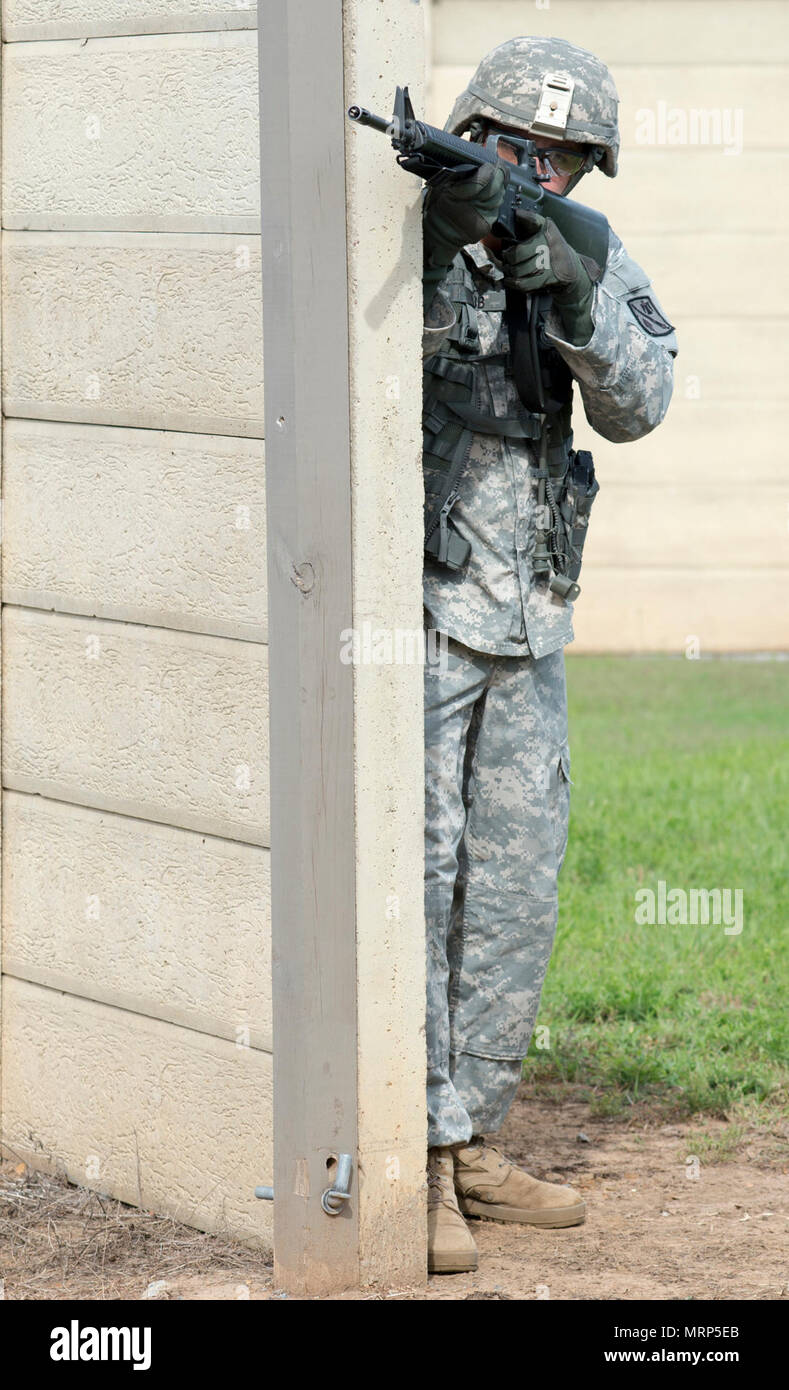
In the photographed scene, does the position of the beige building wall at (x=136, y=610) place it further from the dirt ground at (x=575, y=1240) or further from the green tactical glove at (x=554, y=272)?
the green tactical glove at (x=554, y=272)

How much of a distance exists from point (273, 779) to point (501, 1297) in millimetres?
986

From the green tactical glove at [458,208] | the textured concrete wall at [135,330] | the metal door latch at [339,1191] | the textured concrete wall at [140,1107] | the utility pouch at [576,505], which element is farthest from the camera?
the utility pouch at [576,505]

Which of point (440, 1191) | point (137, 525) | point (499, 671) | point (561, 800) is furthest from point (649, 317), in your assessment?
point (440, 1191)

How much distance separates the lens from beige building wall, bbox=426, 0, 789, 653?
12.3 m

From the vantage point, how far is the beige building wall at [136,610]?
10.1 feet

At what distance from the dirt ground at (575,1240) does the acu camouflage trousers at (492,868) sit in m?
0.31

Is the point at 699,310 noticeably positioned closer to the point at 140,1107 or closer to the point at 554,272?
the point at 554,272

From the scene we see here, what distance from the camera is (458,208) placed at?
9.32 feet

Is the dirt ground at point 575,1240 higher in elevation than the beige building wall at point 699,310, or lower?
lower

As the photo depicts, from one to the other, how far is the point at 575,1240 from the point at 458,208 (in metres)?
1.96

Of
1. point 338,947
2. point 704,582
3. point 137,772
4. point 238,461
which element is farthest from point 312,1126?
point 704,582

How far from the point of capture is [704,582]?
1261 centimetres

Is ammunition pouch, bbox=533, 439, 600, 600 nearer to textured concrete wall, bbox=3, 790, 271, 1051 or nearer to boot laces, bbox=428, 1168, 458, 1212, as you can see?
textured concrete wall, bbox=3, 790, 271, 1051

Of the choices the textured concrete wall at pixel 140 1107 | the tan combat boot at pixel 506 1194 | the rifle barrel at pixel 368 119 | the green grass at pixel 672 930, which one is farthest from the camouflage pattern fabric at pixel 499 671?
the green grass at pixel 672 930
